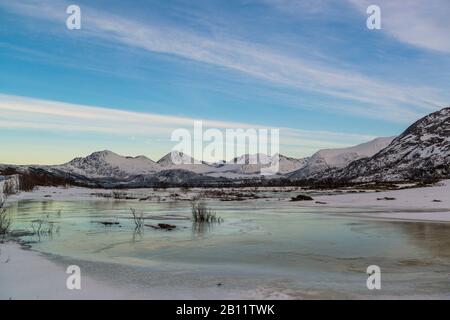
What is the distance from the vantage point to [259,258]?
14797 mm

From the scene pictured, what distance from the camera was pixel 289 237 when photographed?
2008 cm

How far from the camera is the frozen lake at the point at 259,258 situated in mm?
10586

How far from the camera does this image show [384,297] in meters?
9.84

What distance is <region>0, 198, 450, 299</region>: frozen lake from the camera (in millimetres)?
10586

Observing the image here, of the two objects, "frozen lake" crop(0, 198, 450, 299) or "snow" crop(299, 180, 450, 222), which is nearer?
"frozen lake" crop(0, 198, 450, 299)

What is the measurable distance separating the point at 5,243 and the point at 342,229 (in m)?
14.9

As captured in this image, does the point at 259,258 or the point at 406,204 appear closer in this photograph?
the point at 259,258

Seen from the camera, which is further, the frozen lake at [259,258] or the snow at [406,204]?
Result: the snow at [406,204]
